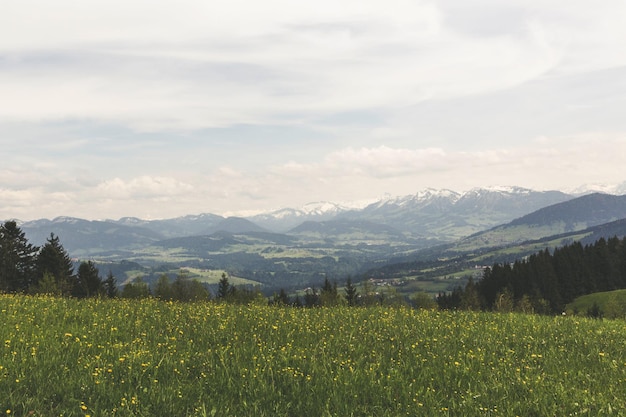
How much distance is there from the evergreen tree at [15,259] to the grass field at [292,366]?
237ft

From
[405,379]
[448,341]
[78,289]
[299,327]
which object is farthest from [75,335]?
[78,289]

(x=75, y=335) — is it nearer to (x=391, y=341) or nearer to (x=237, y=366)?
(x=237, y=366)

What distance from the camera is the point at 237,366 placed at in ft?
29.1

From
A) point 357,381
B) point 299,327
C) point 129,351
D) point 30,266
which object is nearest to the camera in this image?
point 357,381

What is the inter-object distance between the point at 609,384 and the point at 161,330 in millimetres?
10625

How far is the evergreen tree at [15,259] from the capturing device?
72.1 m

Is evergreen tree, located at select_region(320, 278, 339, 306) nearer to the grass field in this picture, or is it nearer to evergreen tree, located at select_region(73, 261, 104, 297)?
the grass field

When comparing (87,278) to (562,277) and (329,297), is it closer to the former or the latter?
(329,297)

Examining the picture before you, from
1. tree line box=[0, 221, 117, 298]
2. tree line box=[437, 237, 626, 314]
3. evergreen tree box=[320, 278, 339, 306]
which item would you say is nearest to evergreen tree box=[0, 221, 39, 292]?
tree line box=[0, 221, 117, 298]

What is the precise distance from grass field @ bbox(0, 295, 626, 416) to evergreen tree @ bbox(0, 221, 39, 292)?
72115mm

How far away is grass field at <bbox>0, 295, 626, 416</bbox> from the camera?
7.17 metres

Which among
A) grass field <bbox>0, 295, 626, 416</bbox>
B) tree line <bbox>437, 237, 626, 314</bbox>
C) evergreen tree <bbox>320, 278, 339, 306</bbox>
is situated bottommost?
tree line <bbox>437, 237, 626, 314</bbox>

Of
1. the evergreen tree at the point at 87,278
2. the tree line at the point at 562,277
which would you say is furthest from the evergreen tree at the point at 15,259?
the tree line at the point at 562,277

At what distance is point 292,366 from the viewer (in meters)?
9.14
